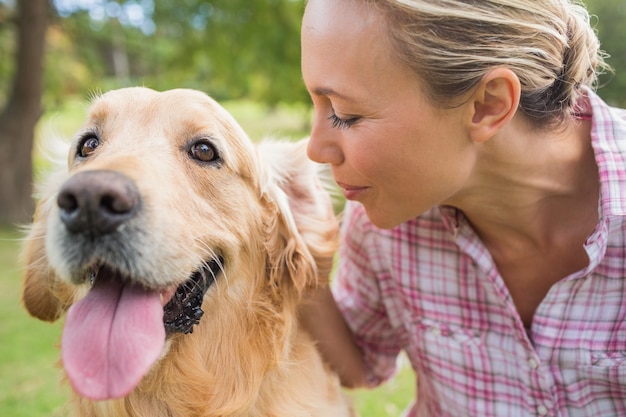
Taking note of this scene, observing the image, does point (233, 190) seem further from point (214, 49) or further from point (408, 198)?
point (214, 49)

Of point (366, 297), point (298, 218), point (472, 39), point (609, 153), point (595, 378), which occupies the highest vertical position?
point (472, 39)

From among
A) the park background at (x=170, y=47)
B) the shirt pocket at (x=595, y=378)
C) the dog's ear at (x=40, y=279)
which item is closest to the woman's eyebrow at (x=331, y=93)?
the dog's ear at (x=40, y=279)

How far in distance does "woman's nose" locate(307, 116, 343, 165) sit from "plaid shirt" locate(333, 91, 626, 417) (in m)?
0.61

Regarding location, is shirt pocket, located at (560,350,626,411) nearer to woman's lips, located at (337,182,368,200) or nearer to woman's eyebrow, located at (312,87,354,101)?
woman's lips, located at (337,182,368,200)

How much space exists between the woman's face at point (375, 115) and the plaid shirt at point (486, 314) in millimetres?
486

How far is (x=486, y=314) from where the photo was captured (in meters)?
2.66

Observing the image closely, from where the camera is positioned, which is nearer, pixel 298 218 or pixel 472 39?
pixel 472 39

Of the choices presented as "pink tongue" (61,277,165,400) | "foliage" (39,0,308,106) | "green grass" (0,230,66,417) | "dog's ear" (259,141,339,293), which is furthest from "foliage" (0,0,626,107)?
"pink tongue" (61,277,165,400)

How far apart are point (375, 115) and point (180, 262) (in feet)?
2.62

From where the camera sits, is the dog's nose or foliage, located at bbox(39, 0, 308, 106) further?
foliage, located at bbox(39, 0, 308, 106)

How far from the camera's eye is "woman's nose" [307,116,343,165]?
2.32 m

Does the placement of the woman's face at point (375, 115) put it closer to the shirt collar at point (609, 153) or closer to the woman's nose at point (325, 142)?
the woman's nose at point (325, 142)

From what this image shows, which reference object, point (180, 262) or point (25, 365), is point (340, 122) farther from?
point (25, 365)

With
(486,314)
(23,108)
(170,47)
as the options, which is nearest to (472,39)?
(486,314)
